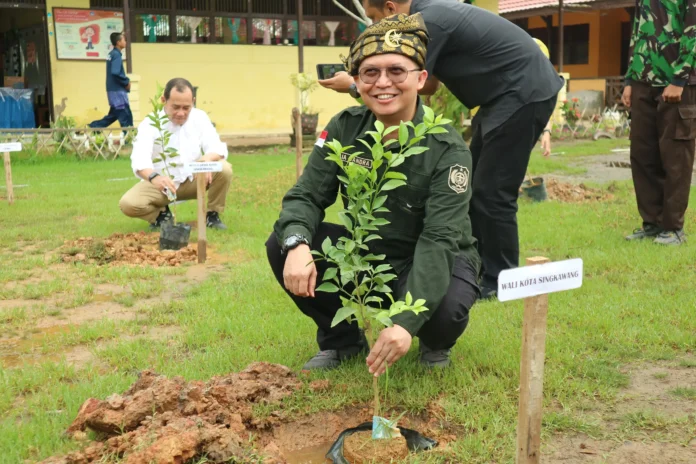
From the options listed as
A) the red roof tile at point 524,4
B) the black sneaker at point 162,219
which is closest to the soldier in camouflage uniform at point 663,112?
the black sneaker at point 162,219

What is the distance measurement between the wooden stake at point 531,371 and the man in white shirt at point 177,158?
442cm

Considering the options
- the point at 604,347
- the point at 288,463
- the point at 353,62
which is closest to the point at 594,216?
the point at 604,347

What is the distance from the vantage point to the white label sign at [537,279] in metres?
1.93

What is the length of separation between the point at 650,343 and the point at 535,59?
1674mm

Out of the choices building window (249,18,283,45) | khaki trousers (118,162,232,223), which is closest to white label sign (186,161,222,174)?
khaki trousers (118,162,232,223)

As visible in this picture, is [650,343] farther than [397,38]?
Yes

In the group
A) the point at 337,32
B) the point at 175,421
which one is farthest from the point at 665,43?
the point at 337,32

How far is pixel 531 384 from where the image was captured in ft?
6.91

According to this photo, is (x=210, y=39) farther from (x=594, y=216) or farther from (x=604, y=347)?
(x=604, y=347)

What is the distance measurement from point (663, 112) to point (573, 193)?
8.49ft

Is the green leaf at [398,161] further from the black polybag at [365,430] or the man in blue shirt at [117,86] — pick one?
the man in blue shirt at [117,86]

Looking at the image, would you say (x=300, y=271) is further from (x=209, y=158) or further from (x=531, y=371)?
(x=209, y=158)

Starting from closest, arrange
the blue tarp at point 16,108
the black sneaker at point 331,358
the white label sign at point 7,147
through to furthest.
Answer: the black sneaker at point 331,358 < the white label sign at point 7,147 < the blue tarp at point 16,108

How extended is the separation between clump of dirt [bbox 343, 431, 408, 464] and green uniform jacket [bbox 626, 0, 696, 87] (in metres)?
3.93
